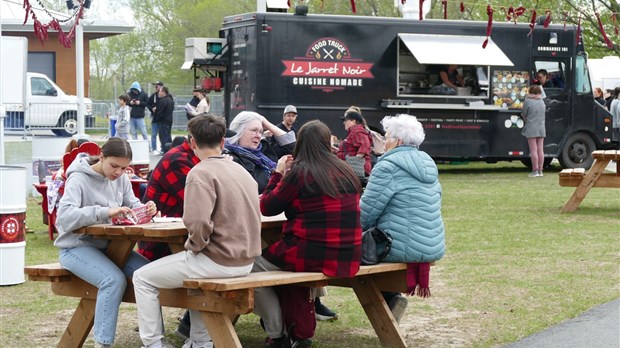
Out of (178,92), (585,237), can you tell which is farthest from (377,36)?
(178,92)

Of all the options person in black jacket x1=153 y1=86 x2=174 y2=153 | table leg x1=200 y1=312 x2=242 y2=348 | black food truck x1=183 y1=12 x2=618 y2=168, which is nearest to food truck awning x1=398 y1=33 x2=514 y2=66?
black food truck x1=183 y1=12 x2=618 y2=168

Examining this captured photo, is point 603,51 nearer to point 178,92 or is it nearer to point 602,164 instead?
point 178,92

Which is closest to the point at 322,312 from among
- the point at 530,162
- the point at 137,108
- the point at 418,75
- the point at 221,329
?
the point at 221,329

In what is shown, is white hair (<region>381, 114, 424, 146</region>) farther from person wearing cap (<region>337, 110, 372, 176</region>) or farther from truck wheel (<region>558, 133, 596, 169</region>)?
truck wheel (<region>558, 133, 596, 169</region>)

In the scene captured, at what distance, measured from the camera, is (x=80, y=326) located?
7.26 m

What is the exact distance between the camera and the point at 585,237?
1327 centimetres

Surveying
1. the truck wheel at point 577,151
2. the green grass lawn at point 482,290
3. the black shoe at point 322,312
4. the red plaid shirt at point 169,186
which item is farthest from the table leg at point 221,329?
the truck wheel at point 577,151

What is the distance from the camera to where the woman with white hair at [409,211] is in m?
7.59

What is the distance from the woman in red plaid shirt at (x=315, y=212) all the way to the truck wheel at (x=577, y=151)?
17.6 m

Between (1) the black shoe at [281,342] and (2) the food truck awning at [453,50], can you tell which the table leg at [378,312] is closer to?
(1) the black shoe at [281,342]

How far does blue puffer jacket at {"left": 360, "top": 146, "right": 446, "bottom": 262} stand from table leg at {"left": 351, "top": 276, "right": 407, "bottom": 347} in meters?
0.28

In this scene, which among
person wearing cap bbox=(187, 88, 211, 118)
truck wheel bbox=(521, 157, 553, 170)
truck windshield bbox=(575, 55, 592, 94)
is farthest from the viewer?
person wearing cap bbox=(187, 88, 211, 118)

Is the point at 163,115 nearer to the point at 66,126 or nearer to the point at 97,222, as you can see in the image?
the point at 66,126

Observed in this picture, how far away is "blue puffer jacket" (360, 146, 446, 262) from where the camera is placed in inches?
299
